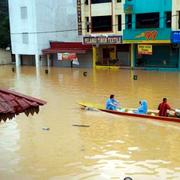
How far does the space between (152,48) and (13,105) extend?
32.9 metres

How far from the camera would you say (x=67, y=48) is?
4616cm

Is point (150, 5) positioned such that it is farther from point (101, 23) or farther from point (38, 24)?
point (38, 24)

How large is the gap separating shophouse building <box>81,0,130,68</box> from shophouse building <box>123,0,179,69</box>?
3.91ft

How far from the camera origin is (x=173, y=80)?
103 ft

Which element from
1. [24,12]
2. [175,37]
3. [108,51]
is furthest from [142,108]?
[24,12]

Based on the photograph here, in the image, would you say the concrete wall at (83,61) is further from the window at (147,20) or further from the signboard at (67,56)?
the window at (147,20)

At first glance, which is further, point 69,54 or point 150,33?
point 69,54

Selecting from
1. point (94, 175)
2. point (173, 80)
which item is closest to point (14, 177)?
point (94, 175)

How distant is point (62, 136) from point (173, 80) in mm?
17328

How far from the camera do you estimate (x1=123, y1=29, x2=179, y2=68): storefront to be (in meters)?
37.7

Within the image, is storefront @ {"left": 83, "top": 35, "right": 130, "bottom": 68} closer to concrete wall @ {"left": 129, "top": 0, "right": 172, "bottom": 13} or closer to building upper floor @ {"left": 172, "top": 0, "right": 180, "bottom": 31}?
concrete wall @ {"left": 129, "top": 0, "right": 172, "bottom": 13}

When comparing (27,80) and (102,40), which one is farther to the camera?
(102,40)

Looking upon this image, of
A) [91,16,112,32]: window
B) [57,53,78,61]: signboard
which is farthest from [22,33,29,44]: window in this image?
[91,16,112,32]: window

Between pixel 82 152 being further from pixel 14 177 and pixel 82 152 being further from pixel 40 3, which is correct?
pixel 40 3
